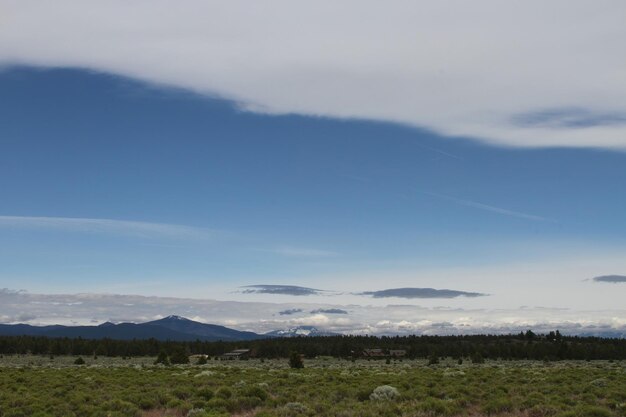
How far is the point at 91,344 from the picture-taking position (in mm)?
125750

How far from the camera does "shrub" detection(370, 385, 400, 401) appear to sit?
22.4m

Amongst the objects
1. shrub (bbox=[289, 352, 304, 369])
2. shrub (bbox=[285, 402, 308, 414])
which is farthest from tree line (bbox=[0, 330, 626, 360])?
shrub (bbox=[285, 402, 308, 414])

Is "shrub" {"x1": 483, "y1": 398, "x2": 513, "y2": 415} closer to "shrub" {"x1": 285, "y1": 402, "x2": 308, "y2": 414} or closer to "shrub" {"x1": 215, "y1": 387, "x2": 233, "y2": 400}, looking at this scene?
"shrub" {"x1": 285, "y1": 402, "x2": 308, "y2": 414}

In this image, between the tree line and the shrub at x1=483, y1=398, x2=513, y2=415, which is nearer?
the shrub at x1=483, y1=398, x2=513, y2=415

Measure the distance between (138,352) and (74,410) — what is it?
106m

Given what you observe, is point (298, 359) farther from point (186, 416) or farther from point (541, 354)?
point (541, 354)

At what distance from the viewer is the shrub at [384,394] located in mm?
22375

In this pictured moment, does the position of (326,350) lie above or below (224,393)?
below

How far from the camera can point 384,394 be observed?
2300 cm

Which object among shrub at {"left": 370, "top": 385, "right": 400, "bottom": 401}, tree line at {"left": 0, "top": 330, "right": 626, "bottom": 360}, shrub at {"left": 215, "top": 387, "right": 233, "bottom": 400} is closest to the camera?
shrub at {"left": 370, "top": 385, "right": 400, "bottom": 401}

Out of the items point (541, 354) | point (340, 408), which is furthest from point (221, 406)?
point (541, 354)

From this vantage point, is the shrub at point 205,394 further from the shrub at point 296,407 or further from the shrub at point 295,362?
the shrub at point 295,362

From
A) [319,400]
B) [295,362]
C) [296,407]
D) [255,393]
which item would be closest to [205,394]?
[255,393]

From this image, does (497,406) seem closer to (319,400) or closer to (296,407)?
(319,400)
